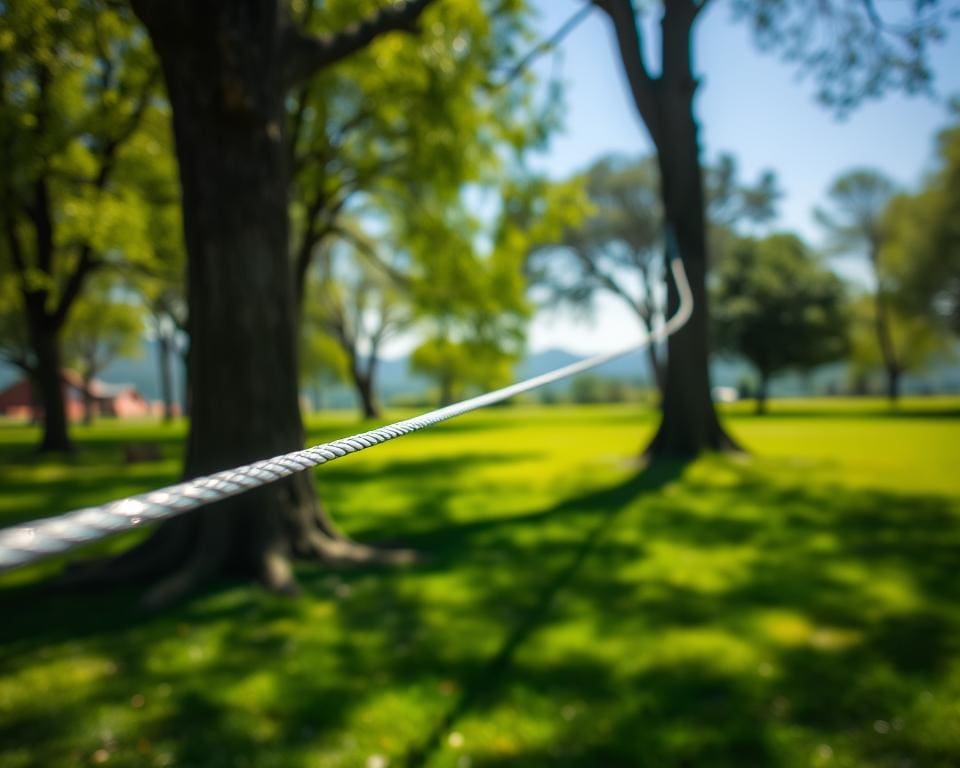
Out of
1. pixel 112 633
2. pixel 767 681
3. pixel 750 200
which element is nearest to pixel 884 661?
pixel 767 681

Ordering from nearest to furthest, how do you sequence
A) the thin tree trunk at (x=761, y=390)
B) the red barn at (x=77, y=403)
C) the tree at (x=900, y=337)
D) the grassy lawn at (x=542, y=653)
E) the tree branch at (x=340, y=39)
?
the grassy lawn at (x=542, y=653) → the tree branch at (x=340, y=39) → the thin tree trunk at (x=761, y=390) → the tree at (x=900, y=337) → the red barn at (x=77, y=403)

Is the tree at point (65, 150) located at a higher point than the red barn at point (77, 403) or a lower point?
higher

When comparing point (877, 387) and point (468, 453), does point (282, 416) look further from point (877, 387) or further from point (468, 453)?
point (877, 387)

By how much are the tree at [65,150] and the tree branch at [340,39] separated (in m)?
2.86

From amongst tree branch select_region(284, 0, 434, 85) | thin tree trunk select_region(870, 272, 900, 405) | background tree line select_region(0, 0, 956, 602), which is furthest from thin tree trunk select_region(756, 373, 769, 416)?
tree branch select_region(284, 0, 434, 85)

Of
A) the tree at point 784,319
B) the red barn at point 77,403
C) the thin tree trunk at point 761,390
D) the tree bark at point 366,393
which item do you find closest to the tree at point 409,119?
the tree bark at point 366,393

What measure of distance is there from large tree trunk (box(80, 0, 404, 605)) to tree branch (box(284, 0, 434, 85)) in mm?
258

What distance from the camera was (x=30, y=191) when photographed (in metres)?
12.3

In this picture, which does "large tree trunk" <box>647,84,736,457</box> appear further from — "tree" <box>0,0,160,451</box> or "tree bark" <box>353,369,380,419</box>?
"tree bark" <box>353,369,380,419</box>

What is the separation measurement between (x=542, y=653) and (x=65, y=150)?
12964 millimetres

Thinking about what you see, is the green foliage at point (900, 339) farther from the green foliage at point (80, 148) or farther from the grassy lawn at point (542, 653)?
the green foliage at point (80, 148)

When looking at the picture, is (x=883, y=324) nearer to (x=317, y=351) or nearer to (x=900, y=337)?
A: (x=900, y=337)

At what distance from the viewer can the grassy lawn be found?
2.20 metres

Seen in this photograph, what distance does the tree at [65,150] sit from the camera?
6.44 metres
